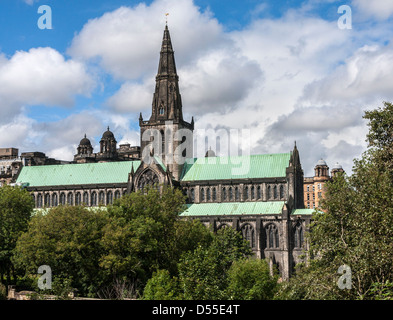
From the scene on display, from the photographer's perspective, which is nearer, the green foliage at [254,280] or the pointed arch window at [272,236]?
the green foliage at [254,280]

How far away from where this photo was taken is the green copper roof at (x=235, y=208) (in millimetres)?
100425

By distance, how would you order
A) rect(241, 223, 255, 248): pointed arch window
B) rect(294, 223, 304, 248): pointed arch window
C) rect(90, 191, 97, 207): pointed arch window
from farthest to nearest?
rect(90, 191, 97, 207): pointed arch window
rect(241, 223, 255, 248): pointed arch window
rect(294, 223, 304, 248): pointed arch window

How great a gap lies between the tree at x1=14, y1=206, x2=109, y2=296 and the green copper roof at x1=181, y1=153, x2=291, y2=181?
47969mm

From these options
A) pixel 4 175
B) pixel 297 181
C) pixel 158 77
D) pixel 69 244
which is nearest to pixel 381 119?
pixel 69 244

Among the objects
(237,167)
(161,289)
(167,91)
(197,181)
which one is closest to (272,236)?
(237,167)

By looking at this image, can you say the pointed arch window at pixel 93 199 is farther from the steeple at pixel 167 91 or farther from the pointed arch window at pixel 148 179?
the steeple at pixel 167 91

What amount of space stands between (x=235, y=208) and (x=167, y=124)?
21401 millimetres

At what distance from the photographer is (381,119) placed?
4712 centimetres

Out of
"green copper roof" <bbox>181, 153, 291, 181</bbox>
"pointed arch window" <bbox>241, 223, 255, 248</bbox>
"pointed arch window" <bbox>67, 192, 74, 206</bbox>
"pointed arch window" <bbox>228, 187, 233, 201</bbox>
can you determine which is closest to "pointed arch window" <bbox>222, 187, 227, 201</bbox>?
"pointed arch window" <bbox>228, 187, 233, 201</bbox>

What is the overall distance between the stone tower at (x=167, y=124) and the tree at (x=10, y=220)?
3415 cm

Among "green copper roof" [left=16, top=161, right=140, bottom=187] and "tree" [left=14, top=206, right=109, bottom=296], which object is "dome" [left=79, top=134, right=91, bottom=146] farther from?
"tree" [left=14, top=206, right=109, bottom=296]

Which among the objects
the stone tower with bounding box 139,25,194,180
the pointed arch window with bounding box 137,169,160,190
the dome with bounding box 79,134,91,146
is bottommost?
the pointed arch window with bounding box 137,169,160,190

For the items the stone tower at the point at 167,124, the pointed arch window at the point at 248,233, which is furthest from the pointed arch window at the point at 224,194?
the stone tower at the point at 167,124

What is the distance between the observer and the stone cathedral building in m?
97.5
